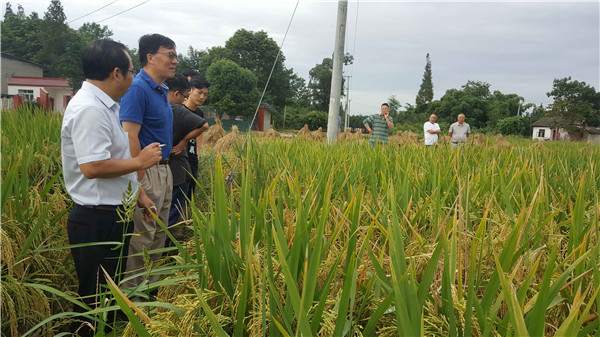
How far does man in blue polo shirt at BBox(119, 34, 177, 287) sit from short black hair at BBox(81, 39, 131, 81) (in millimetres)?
498

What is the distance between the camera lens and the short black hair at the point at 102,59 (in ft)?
6.37

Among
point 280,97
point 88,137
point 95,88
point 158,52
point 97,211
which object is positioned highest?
point 280,97

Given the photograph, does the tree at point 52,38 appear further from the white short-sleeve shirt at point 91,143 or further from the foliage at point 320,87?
the white short-sleeve shirt at point 91,143

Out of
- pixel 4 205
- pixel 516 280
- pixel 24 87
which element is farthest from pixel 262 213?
pixel 24 87

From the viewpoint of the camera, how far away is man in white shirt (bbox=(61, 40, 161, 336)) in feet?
5.93

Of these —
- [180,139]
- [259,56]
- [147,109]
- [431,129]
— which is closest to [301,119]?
[259,56]

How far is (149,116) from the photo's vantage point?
2.60m

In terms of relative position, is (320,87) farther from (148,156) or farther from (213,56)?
(148,156)

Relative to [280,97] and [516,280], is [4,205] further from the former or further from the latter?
[280,97]

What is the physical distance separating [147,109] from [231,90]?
40.7 m

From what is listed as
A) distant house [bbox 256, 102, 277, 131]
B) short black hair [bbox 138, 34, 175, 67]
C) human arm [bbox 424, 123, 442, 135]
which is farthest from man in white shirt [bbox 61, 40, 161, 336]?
distant house [bbox 256, 102, 277, 131]

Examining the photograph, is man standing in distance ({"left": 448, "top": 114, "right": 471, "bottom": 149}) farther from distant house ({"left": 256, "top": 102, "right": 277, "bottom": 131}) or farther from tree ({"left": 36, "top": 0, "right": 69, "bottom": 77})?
tree ({"left": 36, "top": 0, "right": 69, "bottom": 77})

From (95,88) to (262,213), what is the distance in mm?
1101

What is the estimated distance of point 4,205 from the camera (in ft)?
6.31
